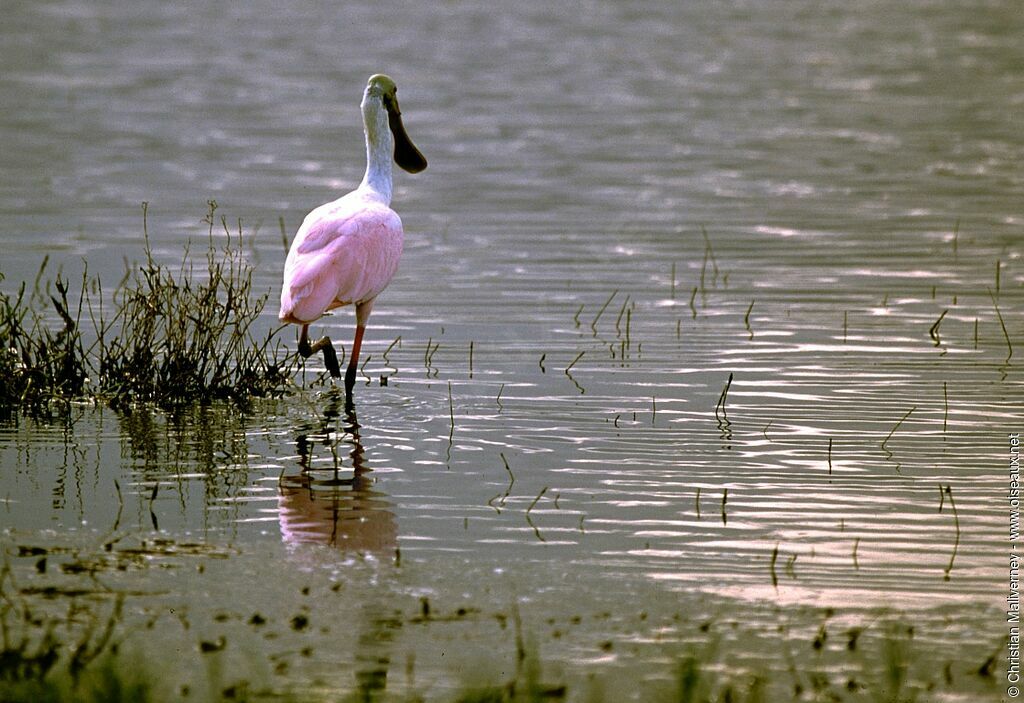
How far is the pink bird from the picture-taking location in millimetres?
10695

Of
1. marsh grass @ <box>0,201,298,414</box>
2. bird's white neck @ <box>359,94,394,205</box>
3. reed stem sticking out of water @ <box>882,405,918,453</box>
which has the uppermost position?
bird's white neck @ <box>359,94,394,205</box>

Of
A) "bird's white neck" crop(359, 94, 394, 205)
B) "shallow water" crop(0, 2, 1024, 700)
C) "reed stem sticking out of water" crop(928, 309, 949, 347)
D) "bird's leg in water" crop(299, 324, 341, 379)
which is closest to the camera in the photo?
"shallow water" crop(0, 2, 1024, 700)

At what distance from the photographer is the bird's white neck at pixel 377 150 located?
11.9 metres

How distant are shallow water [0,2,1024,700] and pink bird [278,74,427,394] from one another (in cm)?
57

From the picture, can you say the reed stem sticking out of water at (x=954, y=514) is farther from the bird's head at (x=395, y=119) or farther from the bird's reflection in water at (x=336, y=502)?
the bird's head at (x=395, y=119)

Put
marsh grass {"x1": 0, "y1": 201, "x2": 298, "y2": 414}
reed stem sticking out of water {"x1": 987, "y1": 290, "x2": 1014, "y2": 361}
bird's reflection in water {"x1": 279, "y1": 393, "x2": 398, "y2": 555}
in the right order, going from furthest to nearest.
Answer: reed stem sticking out of water {"x1": 987, "y1": 290, "x2": 1014, "y2": 361} < marsh grass {"x1": 0, "y1": 201, "x2": 298, "y2": 414} < bird's reflection in water {"x1": 279, "y1": 393, "x2": 398, "y2": 555}

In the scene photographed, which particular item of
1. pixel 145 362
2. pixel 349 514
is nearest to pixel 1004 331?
pixel 145 362

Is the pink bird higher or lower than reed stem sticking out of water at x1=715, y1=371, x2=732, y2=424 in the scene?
higher

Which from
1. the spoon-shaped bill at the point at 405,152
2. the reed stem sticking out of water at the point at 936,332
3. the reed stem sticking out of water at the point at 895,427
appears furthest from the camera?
the spoon-shaped bill at the point at 405,152

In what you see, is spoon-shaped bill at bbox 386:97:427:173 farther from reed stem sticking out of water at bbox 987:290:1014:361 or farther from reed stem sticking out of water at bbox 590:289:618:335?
reed stem sticking out of water at bbox 987:290:1014:361

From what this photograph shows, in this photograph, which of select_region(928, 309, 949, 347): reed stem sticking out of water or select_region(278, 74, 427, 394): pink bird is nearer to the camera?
select_region(278, 74, 427, 394): pink bird

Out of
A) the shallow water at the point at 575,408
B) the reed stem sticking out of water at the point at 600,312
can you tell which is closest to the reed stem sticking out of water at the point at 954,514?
the shallow water at the point at 575,408

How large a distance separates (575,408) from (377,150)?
2.24 m

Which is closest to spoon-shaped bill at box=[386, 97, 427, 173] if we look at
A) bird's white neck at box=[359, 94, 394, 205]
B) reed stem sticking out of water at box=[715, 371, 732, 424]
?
bird's white neck at box=[359, 94, 394, 205]
